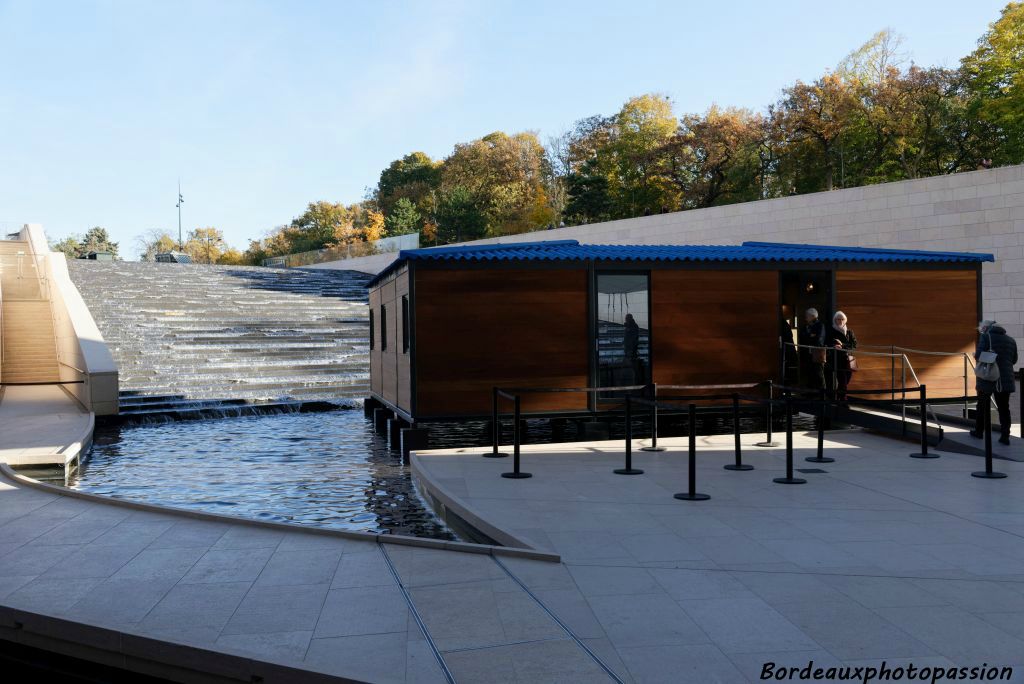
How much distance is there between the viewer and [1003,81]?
127 feet

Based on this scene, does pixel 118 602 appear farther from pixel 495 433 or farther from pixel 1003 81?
pixel 1003 81

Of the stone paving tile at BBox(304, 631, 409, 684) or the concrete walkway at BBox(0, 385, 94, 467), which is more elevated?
the concrete walkway at BBox(0, 385, 94, 467)

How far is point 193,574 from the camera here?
599 centimetres

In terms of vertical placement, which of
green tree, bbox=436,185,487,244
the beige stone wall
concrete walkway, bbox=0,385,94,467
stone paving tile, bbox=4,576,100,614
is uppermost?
green tree, bbox=436,185,487,244

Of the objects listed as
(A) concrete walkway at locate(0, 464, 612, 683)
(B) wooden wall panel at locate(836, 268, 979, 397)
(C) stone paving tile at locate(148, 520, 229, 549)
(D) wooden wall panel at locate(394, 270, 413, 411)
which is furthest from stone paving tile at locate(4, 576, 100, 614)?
(B) wooden wall panel at locate(836, 268, 979, 397)

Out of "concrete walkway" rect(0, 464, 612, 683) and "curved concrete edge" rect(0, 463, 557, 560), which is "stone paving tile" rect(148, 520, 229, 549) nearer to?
"concrete walkway" rect(0, 464, 612, 683)

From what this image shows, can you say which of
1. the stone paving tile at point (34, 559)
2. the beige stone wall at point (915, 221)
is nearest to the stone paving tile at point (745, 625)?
the stone paving tile at point (34, 559)

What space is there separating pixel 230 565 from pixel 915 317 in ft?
39.9

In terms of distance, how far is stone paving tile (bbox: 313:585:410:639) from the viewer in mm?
4883

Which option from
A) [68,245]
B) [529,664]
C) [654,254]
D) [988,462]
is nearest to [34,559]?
[529,664]

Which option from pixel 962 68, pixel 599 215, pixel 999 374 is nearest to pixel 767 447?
Result: pixel 999 374

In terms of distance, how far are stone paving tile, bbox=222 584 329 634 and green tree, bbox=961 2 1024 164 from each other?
4010 cm

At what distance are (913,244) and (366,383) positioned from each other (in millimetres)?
15140

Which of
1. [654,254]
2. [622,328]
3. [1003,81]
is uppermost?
[1003,81]
